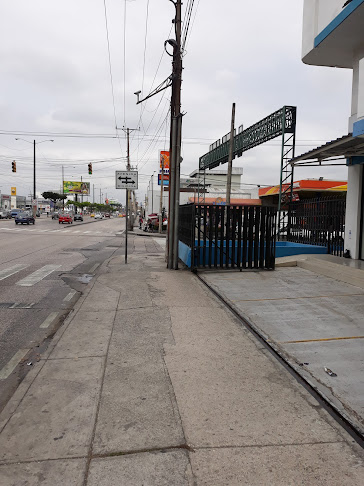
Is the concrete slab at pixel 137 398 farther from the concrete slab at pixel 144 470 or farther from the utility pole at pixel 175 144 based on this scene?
the utility pole at pixel 175 144

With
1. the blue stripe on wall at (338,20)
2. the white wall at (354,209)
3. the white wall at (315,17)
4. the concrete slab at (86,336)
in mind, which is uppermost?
the white wall at (315,17)

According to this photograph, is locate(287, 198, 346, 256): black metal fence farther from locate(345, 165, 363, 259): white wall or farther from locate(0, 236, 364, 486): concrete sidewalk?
locate(0, 236, 364, 486): concrete sidewalk

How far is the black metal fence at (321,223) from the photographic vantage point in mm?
13054

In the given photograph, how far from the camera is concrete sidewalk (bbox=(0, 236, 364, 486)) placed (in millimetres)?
2668

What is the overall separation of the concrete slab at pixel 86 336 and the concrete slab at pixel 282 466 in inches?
99.0

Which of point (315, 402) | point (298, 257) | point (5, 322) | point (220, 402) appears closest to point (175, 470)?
point (220, 402)

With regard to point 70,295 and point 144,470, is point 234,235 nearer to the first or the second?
point 70,295

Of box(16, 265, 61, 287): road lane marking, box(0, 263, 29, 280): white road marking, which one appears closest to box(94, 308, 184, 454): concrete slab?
box(16, 265, 61, 287): road lane marking

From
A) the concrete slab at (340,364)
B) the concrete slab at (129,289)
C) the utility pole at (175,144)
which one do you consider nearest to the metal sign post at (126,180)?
the utility pole at (175,144)

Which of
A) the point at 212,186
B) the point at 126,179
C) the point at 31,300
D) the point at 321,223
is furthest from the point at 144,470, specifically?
the point at 212,186

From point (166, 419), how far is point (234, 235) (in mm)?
8353

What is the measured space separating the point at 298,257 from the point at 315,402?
370 inches

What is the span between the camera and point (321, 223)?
13883mm

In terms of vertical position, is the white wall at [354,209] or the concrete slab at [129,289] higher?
the white wall at [354,209]
